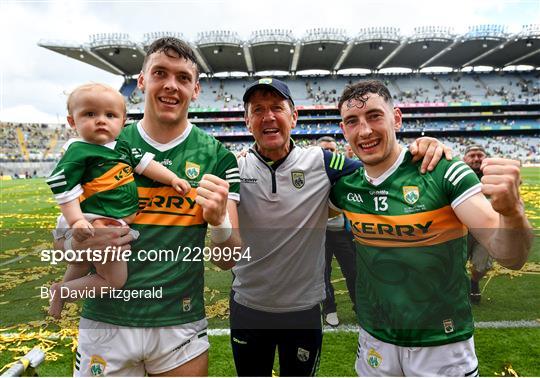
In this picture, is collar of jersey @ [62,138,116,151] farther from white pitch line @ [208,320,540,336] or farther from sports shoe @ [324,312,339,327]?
sports shoe @ [324,312,339,327]

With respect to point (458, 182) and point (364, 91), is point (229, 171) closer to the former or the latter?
point (364, 91)

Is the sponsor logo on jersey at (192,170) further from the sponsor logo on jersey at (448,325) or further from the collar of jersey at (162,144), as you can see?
the sponsor logo on jersey at (448,325)

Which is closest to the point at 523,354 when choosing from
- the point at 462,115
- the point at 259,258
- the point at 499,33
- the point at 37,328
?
the point at 259,258

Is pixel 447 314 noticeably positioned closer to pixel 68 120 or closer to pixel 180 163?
pixel 180 163

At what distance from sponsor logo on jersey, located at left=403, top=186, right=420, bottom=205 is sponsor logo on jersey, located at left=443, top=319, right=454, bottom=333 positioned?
729 millimetres

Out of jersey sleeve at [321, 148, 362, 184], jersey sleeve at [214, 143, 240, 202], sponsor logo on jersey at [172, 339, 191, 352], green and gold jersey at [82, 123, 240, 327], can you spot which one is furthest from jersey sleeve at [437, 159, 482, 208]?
sponsor logo on jersey at [172, 339, 191, 352]

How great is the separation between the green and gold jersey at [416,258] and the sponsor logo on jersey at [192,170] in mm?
1058

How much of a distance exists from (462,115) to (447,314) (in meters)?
59.9

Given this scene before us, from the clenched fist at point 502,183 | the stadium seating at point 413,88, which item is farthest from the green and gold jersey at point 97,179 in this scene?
the stadium seating at point 413,88

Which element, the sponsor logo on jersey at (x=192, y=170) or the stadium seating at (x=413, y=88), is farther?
the stadium seating at (x=413, y=88)

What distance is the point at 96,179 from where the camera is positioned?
1920mm

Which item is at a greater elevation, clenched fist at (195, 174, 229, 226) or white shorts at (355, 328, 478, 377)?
clenched fist at (195, 174, 229, 226)

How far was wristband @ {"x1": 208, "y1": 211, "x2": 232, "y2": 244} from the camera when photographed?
193 centimetres

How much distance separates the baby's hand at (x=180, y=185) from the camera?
1.97 meters
